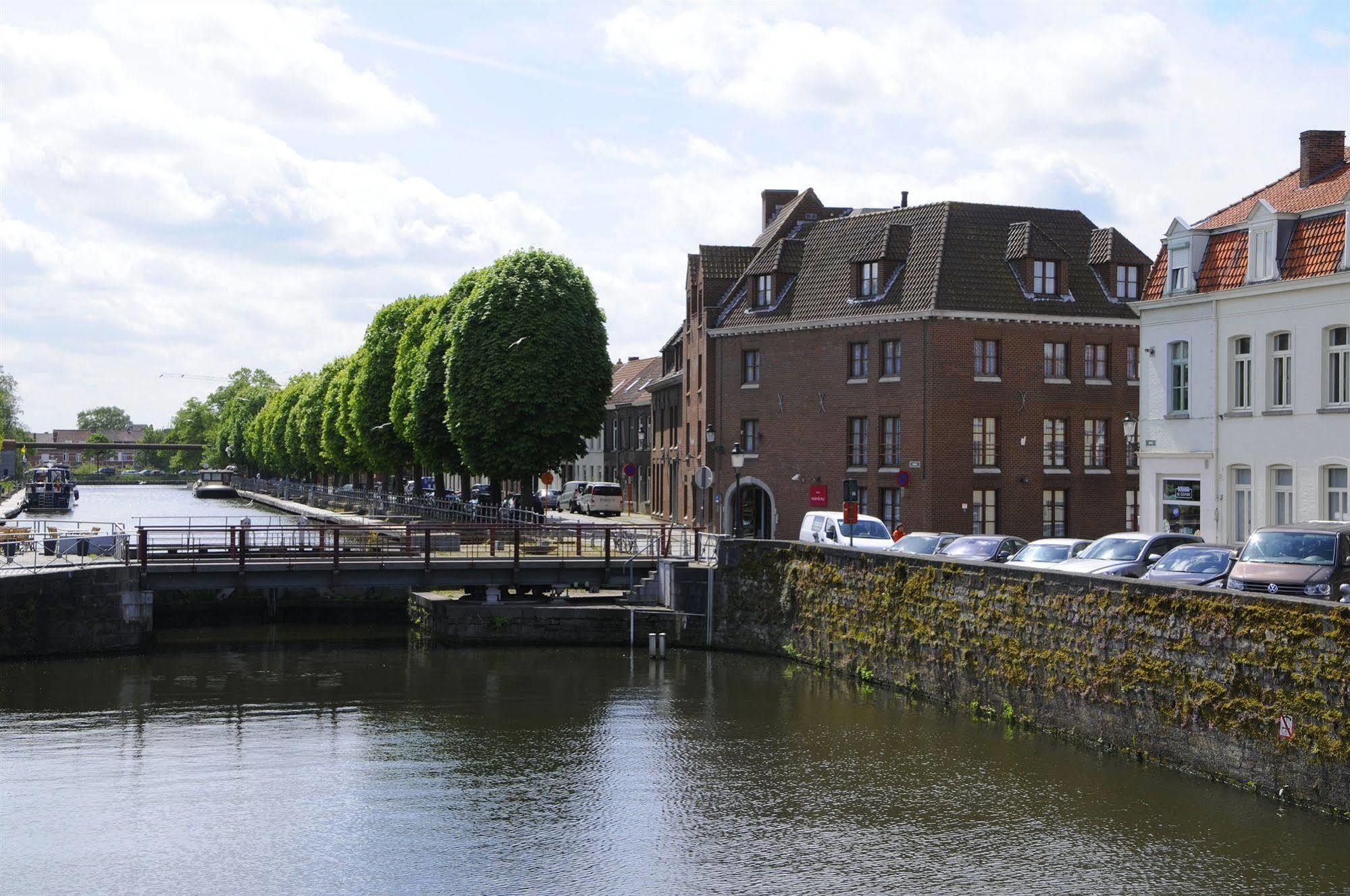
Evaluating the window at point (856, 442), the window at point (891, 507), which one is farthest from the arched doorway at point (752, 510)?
the window at point (891, 507)

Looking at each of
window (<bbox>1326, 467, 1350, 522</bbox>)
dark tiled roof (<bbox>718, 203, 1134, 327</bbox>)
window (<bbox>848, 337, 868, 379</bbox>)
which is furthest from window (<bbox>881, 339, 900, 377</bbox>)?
window (<bbox>1326, 467, 1350, 522</bbox>)

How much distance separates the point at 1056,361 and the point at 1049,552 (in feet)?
73.6

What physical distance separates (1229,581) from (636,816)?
10411 mm

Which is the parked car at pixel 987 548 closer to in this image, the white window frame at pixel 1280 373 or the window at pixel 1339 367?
the white window frame at pixel 1280 373

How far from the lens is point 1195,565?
2484cm

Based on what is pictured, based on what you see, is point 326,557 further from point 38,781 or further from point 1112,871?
point 1112,871

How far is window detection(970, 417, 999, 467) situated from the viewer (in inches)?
1970

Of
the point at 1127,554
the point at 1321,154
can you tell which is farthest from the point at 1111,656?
the point at 1321,154

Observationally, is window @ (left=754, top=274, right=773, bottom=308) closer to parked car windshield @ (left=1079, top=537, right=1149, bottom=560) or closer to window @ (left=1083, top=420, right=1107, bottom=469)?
window @ (left=1083, top=420, right=1107, bottom=469)

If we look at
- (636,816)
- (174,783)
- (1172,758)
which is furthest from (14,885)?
(1172,758)

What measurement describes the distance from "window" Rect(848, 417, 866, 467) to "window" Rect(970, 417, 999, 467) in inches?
153

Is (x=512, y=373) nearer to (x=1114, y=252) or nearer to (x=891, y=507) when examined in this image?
(x=891, y=507)

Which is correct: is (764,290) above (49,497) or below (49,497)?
above

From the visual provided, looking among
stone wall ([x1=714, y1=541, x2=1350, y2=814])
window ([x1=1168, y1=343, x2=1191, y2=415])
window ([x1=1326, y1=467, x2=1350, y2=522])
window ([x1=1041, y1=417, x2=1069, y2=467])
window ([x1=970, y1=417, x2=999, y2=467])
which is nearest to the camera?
stone wall ([x1=714, y1=541, x2=1350, y2=814])
